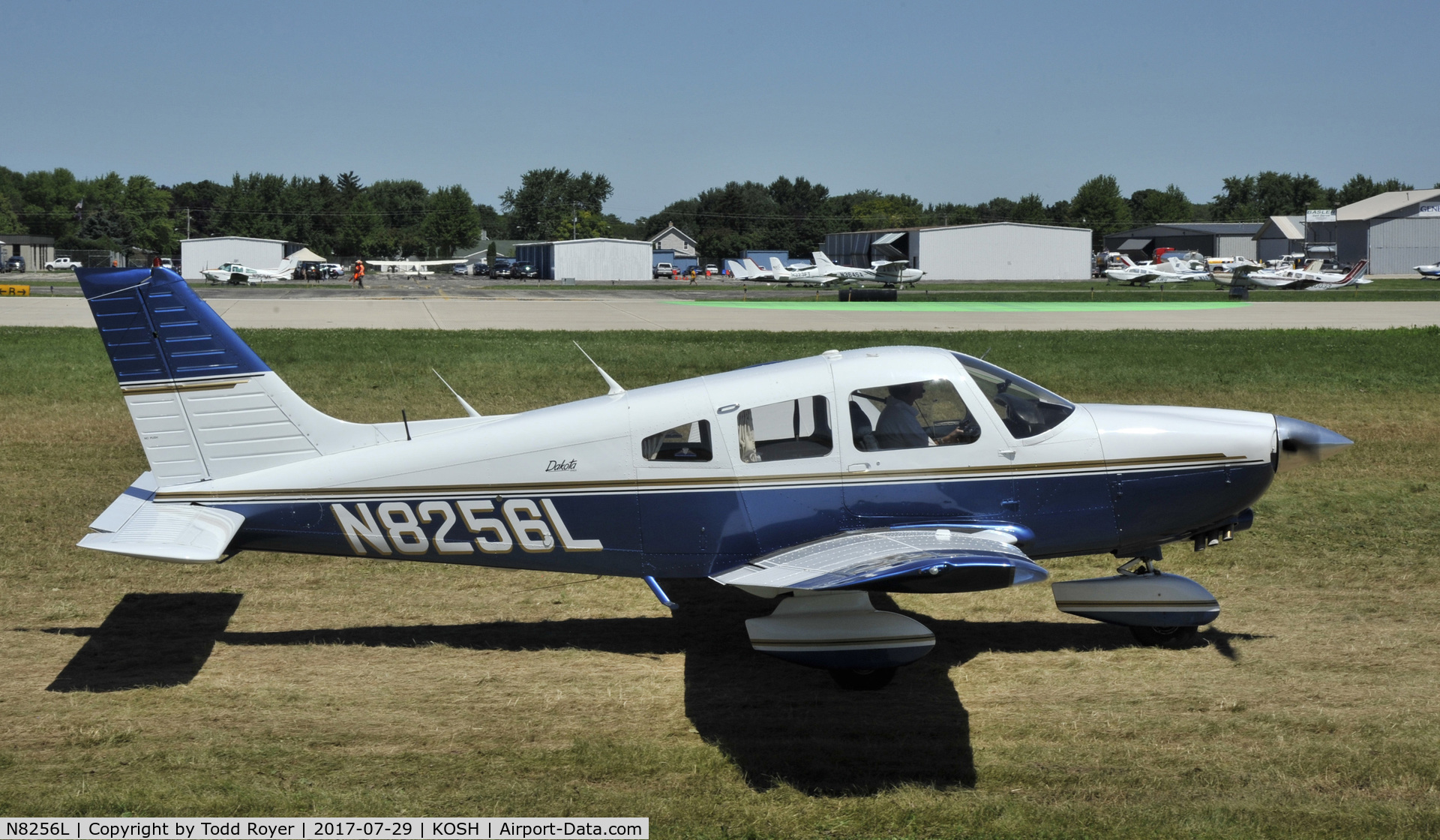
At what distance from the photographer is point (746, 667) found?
740cm

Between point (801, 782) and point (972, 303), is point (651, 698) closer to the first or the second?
point (801, 782)

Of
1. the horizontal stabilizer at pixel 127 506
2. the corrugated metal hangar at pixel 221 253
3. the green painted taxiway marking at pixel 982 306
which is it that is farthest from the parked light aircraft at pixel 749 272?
the horizontal stabilizer at pixel 127 506

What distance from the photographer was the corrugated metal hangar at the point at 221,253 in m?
95.1

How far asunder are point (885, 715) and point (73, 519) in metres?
8.96

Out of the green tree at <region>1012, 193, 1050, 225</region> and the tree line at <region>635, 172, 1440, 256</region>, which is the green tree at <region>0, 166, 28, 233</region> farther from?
the green tree at <region>1012, 193, 1050, 225</region>

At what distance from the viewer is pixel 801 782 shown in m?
5.62

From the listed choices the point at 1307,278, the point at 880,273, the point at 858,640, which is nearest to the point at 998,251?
the point at 1307,278

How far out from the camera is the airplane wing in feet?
18.3

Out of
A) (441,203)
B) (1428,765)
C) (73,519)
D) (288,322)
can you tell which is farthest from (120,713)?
(441,203)

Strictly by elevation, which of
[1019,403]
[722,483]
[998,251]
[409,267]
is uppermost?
[998,251]

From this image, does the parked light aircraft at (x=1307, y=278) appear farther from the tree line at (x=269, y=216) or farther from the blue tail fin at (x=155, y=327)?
the tree line at (x=269, y=216)

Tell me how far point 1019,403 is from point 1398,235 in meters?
118

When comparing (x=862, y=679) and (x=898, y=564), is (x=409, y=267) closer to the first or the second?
(x=862, y=679)

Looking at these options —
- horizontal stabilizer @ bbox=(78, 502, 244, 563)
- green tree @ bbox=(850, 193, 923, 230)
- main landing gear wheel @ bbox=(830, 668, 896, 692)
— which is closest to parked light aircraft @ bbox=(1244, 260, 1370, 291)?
main landing gear wheel @ bbox=(830, 668, 896, 692)
